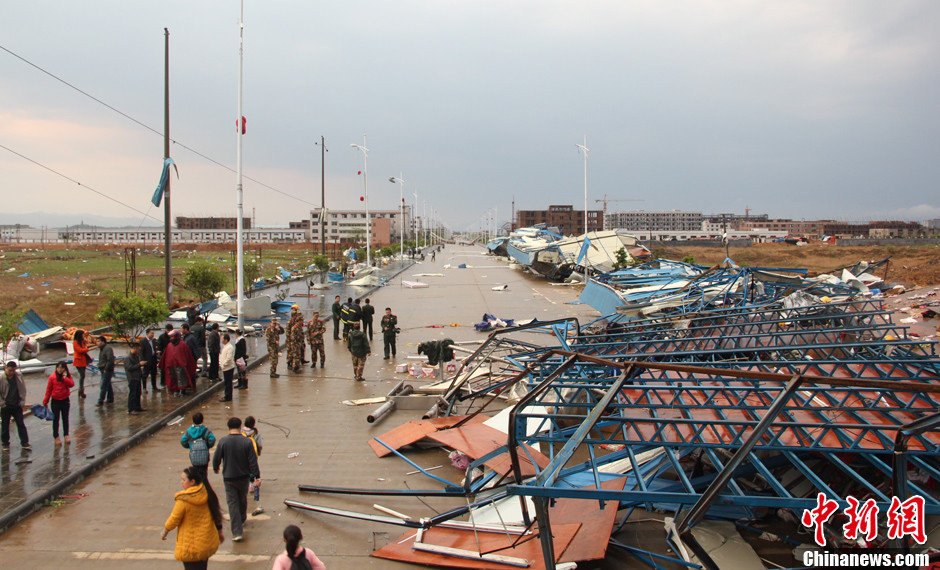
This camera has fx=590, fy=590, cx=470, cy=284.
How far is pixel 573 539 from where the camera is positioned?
18.4ft

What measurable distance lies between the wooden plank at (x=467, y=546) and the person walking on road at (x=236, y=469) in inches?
59.4

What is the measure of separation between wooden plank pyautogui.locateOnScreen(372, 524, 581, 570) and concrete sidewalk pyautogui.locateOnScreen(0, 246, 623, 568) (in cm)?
17

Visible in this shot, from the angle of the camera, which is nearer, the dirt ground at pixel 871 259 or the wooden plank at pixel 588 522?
the wooden plank at pixel 588 522

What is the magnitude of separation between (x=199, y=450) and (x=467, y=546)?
9.76 feet

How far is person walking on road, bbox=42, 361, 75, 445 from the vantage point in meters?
8.50

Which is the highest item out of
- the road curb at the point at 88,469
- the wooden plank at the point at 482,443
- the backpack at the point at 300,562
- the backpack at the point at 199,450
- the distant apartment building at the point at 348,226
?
the distant apartment building at the point at 348,226

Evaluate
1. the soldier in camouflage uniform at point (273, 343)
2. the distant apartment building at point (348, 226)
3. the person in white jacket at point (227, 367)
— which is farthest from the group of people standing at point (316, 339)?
the distant apartment building at point (348, 226)

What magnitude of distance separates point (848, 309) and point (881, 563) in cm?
1016

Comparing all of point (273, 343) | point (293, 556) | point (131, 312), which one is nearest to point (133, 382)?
point (273, 343)

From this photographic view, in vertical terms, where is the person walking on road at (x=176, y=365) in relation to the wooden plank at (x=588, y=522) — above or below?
above

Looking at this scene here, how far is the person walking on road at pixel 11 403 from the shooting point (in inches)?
324

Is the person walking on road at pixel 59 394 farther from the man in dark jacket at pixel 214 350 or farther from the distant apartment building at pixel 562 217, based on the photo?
the distant apartment building at pixel 562 217

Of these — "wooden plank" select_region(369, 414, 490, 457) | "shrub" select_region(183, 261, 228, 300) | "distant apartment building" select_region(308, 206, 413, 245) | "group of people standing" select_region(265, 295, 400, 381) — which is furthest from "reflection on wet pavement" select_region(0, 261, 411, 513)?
"distant apartment building" select_region(308, 206, 413, 245)

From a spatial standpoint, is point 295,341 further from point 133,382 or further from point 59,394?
point 59,394
